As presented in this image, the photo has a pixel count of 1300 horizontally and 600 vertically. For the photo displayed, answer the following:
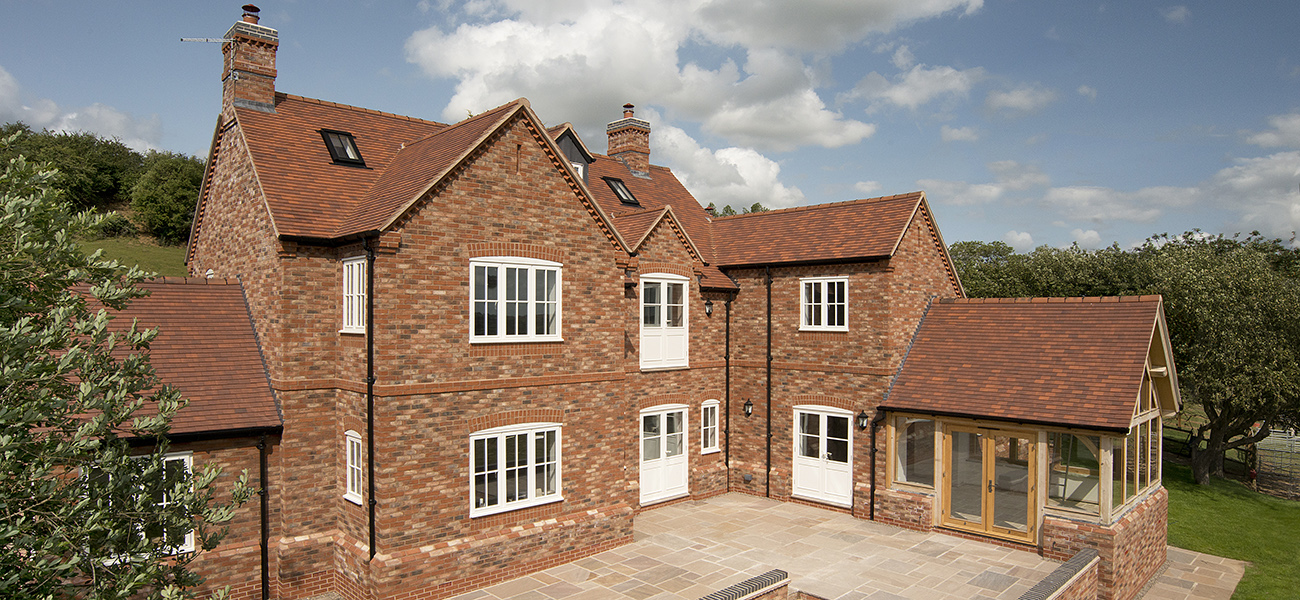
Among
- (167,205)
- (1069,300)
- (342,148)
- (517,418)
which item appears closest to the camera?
(517,418)

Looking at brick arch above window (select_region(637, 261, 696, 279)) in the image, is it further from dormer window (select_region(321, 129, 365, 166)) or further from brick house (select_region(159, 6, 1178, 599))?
dormer window (select_region(321, 129, 365, 166))

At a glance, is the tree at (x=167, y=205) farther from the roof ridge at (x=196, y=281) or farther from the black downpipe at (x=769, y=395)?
the black downpipe at (x=769, y=395)

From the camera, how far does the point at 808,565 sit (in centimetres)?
1352

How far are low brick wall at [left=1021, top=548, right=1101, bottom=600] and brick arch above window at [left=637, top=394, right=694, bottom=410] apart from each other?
8.55 m

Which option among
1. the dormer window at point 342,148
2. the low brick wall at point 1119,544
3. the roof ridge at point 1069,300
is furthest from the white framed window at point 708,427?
the dormer window at point 342,148

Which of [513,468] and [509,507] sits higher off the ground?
[513,468]

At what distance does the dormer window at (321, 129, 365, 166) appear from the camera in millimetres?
14875

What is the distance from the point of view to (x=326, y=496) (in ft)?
42.1

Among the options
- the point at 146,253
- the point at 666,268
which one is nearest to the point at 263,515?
the point at 666,268

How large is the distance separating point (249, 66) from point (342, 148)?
8.18 ft

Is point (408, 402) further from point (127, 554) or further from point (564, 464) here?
point (127, 554)

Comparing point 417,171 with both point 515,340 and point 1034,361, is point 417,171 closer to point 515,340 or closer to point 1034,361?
point 515,340

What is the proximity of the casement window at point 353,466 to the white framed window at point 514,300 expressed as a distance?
2682 mm

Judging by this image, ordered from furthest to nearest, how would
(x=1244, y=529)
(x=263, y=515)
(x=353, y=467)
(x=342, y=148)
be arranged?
(x=1244, y=529) < (x=342, y=148) < (x=353, y=467) < (x=263, y=515)
